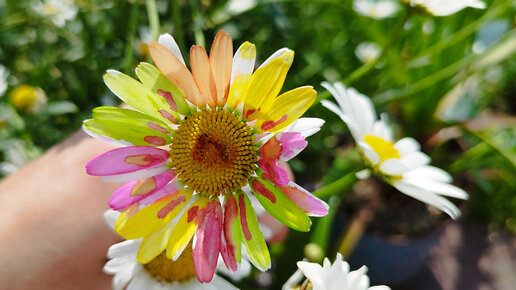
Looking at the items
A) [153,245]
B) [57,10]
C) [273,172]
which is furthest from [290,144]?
[57,10]

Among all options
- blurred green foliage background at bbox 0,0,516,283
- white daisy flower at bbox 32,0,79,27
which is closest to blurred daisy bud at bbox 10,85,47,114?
blurred green foliage background at bbox 0,0,516,283

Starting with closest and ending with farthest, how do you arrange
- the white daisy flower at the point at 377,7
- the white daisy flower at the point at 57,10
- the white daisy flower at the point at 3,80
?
the white daisy flower at the point at 3,80
the white daisy flower at the point at 57,10
the white daisy flower at the point at 377,7

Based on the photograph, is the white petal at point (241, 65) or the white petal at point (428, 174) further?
the white petal at point (428, 174)

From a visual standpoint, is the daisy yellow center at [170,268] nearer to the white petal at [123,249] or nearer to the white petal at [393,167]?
the white petal at [123,249]

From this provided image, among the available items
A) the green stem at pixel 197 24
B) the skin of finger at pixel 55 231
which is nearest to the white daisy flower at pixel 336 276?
the skin of finger at pixel 55 231

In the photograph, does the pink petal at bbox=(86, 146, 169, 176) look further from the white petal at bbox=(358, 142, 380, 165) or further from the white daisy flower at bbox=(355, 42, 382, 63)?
the white daisy flower at bbox=(355, 42, 382, 63)

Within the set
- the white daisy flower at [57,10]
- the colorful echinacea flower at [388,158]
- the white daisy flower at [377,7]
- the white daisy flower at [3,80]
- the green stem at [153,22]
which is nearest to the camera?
the colorful echinacea flower at [388,158]
